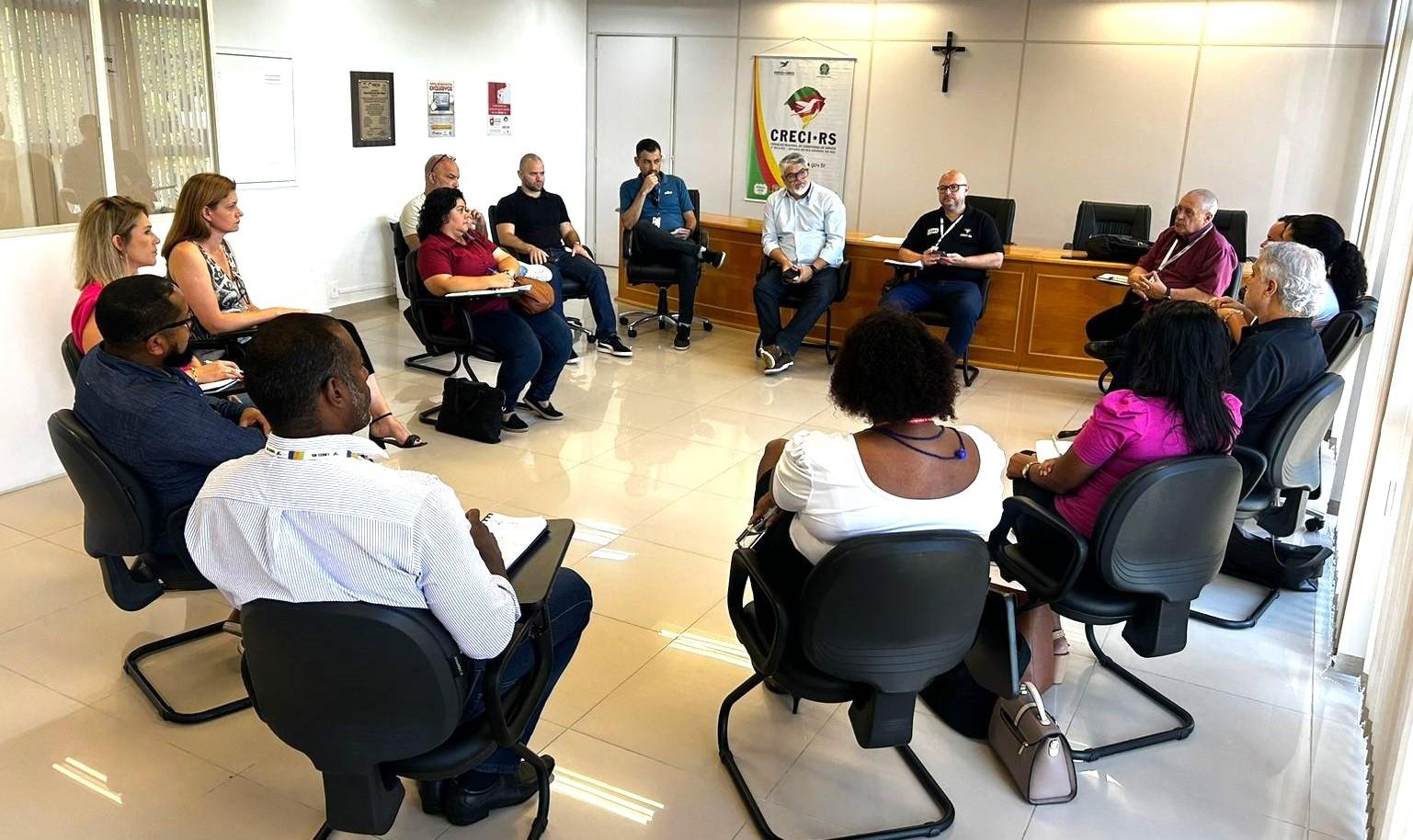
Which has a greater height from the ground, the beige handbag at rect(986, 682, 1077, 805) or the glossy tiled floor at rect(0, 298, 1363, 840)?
the beige handbag at rect(986, 682, 1077, 805)

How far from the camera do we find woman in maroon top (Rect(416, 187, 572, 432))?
17.7ft

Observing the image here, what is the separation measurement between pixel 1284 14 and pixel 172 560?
8344mm

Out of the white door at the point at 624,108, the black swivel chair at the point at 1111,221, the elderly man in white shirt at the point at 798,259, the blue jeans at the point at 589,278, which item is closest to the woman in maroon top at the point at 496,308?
the blue jeans at the point at 589,278

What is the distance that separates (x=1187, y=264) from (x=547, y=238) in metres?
4.03

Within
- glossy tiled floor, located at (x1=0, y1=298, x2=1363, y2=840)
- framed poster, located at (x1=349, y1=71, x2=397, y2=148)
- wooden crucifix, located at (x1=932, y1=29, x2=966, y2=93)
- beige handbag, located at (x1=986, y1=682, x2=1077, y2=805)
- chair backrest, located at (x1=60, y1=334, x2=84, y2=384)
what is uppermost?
wooden crucifix, located at (x1=932, y1=29, x2=966, y2=93)

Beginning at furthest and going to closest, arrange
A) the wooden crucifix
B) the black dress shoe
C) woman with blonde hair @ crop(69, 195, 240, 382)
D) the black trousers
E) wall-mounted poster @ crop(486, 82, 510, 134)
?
wall-mounted poster @ crop(486, 82, 510, 134)
the wooden crucifix
the black trousers
woman with blonde hair @ crop(69, 195, 240, 382)
the black dress shoe

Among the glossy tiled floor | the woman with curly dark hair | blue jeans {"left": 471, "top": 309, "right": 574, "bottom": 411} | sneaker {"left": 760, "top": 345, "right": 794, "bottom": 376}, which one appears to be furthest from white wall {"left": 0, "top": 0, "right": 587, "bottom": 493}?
the woman with curly dark hair

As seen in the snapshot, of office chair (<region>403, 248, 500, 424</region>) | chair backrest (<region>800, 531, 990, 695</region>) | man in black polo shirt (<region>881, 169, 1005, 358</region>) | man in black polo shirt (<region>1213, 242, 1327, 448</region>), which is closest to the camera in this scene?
chair backrest (<region>800, 531, 990, 695</region>)

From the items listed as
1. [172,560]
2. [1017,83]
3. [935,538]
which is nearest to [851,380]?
[935,538]

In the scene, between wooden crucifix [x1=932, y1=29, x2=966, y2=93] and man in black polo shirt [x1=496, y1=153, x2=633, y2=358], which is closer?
man in black polo shirt [x1=496, y1=153, x2=633, y2=358]

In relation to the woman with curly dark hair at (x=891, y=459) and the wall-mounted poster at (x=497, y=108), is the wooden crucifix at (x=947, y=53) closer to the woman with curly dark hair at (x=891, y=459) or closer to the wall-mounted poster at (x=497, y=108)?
the wall-mounted poster at (x=497, y=108)

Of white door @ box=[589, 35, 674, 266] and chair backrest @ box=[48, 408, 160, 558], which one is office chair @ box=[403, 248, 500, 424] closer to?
chair backrest @ box=[48, 408, 160, 558]

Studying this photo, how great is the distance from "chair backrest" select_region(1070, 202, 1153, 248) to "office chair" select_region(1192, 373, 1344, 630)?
3789 millimetres

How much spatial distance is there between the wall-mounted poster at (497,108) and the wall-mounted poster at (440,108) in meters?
0.45
